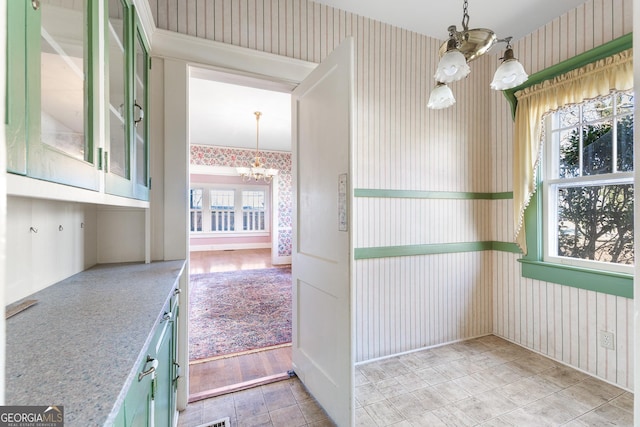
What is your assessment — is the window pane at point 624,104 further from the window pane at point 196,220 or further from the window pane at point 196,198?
the window pane at point 196,220

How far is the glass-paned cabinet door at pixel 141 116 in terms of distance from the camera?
1.40m

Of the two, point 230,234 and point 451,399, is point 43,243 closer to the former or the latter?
point 451,399

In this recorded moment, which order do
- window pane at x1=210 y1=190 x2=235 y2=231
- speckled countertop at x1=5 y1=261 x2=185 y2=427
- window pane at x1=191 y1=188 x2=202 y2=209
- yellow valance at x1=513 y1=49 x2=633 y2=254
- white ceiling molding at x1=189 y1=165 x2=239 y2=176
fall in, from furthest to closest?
window pane at x1=210 y1=190 x2=235 y2=231, window pane at x1=191 y1=188 x2=202 y2=209, white ceiling molding at x1=189 y1=165 x2=239 y2=176, yellow valance at x1=513 y1=49 x2=633 y2=254, speckled countertop at x1=5 y1=261 x2=185 y2=427

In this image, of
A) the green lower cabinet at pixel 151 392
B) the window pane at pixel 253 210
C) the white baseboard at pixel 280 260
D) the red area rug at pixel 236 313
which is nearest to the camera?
the green lower cabinet at pixel 151 392

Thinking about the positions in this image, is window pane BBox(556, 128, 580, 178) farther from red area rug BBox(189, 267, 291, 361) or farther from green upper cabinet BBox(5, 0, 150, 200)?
green upper cabinet BBox(5, 0, 150, 200)

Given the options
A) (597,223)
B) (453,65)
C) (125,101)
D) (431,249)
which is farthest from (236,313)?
(597,223)

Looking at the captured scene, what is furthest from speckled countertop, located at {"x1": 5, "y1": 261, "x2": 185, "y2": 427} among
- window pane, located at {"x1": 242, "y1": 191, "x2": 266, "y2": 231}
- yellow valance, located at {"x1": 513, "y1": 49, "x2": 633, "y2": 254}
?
window pane, located at {"x1": 242, "y1": 191, "x2": 266, "y2": 231}

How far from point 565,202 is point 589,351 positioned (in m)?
1.18

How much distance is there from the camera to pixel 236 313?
328 cm

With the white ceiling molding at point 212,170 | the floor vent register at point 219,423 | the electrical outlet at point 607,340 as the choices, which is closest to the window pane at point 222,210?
the white ceiling molding at point 212,170

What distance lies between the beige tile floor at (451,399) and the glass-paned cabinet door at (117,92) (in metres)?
1.55

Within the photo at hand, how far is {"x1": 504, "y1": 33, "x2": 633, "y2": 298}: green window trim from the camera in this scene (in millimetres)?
1861

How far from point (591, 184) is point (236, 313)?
3690mm

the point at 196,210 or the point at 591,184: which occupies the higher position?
the point at 591,184
